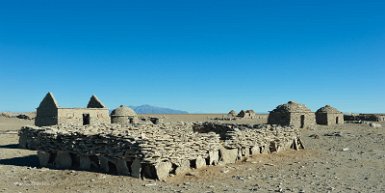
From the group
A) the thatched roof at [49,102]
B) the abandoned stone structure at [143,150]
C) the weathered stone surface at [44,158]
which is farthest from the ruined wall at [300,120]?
the weathered stone surface at [44,158]

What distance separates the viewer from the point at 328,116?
49.5 m

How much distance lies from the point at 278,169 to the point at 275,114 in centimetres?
2638

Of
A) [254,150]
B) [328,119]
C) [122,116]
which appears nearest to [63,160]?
[254,150]

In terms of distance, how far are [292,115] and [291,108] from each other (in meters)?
0.86

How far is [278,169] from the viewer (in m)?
18.3

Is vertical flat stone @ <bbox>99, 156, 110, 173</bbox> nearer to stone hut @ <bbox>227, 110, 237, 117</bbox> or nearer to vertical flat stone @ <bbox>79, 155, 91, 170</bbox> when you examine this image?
vertical flat stone @ <bbox>79, 155, 91, 170</bbox>

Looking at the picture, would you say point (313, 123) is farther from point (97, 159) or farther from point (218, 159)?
point (97, 159)

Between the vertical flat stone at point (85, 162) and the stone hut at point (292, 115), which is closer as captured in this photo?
the vertical flat stone at point (85, 162)

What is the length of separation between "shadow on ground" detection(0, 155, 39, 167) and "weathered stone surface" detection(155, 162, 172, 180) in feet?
21.3

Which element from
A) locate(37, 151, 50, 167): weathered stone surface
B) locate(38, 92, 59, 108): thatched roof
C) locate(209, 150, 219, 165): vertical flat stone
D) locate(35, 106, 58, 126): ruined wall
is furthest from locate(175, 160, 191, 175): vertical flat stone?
locate(38, 92, 59, 108): thatched roof

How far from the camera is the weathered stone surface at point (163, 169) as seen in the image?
614 inches

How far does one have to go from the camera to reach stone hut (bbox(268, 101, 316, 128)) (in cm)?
4269

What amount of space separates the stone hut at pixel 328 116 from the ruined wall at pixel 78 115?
25.3 meters

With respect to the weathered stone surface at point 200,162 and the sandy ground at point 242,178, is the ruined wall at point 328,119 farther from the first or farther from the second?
the weathered stone surface at point 200,162
